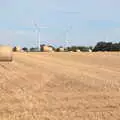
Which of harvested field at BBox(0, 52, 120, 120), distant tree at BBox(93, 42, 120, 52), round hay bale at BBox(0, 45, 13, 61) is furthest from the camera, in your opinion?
distant tree at BBox(93, 42, 120, 52)

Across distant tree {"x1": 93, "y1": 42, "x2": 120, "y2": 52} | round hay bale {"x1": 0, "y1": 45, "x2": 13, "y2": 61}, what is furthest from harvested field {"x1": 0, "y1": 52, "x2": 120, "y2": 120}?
distant tree {"x1": 93, "y1": 42, "x2": 120, "y2": 52}

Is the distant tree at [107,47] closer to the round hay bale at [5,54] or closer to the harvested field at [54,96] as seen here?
the round hay bale at [5,54]

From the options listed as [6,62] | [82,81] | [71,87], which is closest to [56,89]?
[71,87]

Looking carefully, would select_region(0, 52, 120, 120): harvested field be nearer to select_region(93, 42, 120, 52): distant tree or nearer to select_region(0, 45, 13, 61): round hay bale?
select_region(0, 45, 13, 61): round hay bale

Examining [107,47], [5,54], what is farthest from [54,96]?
[107,47]

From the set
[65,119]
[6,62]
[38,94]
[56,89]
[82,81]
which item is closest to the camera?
[65,119]

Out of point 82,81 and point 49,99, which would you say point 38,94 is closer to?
point 49,99

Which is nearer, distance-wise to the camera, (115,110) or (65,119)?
(65,119)

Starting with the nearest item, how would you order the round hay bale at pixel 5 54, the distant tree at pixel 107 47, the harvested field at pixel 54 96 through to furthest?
1. the harvested field at pixel 54 96
2. the round hay bale at pixel 5 54
3. the distant tree at pixel 107 47

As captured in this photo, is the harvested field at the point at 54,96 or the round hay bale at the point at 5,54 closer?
the harvested field at the point at 54,96

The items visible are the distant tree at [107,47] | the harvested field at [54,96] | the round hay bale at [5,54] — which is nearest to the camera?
the harvested field at [54,96]

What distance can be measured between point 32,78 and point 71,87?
110 inches

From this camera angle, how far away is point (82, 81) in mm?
21812

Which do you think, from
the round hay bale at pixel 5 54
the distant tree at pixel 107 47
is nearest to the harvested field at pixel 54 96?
the round hay bale at pixel 5 54
